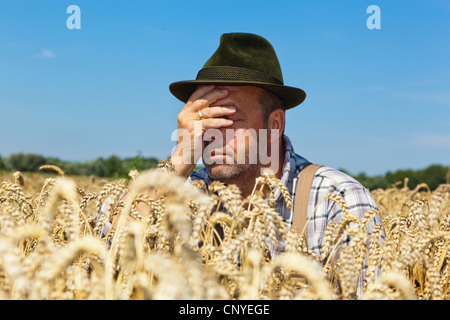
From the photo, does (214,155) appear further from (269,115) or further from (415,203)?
(415,203)

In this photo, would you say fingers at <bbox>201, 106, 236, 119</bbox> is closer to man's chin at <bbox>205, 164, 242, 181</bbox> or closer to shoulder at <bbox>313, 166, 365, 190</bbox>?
man's chin at <bbox>205, 164, 242, 181</bbox>

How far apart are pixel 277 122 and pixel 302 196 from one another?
0.92 metres

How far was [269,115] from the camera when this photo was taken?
396cm

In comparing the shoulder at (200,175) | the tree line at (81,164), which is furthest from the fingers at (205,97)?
the tree line at (81,164)

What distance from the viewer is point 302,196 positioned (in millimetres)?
3475

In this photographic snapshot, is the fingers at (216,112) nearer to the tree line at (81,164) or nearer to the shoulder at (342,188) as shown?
the shoulder at (342,188)

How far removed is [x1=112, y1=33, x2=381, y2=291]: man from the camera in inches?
139

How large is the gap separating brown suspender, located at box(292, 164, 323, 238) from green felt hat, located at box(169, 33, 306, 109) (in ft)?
2.63

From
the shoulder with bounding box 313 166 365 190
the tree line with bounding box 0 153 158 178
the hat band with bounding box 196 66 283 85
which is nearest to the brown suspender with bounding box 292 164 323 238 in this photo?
the shoulder with bounding box 313 166 365 190

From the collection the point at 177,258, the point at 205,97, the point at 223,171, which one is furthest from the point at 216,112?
the point at 177,258

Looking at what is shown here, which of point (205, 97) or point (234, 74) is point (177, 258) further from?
point (234, 74)

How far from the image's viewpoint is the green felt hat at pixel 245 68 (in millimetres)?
3672
